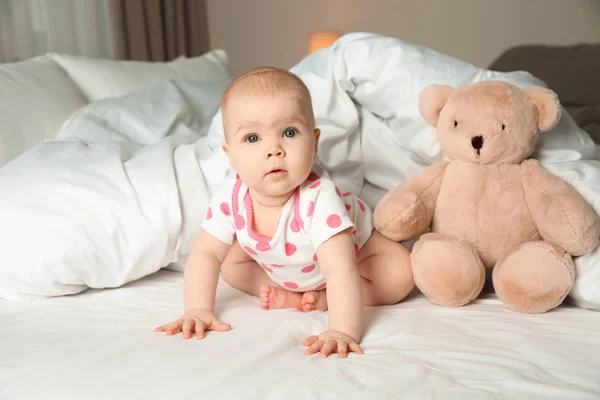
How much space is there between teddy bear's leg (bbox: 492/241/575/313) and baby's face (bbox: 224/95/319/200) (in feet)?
1.33

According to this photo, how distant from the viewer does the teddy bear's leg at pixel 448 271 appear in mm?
1133

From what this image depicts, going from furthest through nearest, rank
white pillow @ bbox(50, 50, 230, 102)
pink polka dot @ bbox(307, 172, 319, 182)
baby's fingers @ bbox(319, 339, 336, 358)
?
white pillow @ bbox(50, 50, 230, 102)
pink polka dot @ bbox(307, 172, 319, 182)
baby's fingers @ bbox(319, 339, 336, 358)

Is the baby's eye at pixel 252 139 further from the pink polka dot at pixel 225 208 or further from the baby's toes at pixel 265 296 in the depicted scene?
the baby's toes at pixel 265 296

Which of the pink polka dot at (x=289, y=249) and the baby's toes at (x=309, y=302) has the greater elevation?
the pink polka dot at (x=289, y=249)

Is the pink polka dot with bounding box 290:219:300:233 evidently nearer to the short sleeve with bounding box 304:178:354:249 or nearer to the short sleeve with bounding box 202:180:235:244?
the short sleeve with bounding box 304:178:354:249

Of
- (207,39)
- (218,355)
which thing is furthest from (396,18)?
(218,355)

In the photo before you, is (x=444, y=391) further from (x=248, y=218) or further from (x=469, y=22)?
(x=469, y=22)

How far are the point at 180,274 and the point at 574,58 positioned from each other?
221cm

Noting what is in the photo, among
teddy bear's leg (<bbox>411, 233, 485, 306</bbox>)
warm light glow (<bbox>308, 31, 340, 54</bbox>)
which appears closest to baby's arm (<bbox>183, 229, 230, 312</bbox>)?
teddy bear's leg (<bbox>411, 233, 485, 306</bbox>)

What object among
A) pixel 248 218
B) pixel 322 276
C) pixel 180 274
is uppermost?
pixel 248 218

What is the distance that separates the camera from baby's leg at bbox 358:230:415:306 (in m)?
1.19

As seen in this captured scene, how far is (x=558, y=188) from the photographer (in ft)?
3.83

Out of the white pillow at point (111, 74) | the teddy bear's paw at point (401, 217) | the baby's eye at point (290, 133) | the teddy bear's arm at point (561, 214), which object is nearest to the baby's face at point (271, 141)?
the baby's eye at point (290, 133)

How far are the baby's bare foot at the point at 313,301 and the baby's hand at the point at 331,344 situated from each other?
0.19 meters
